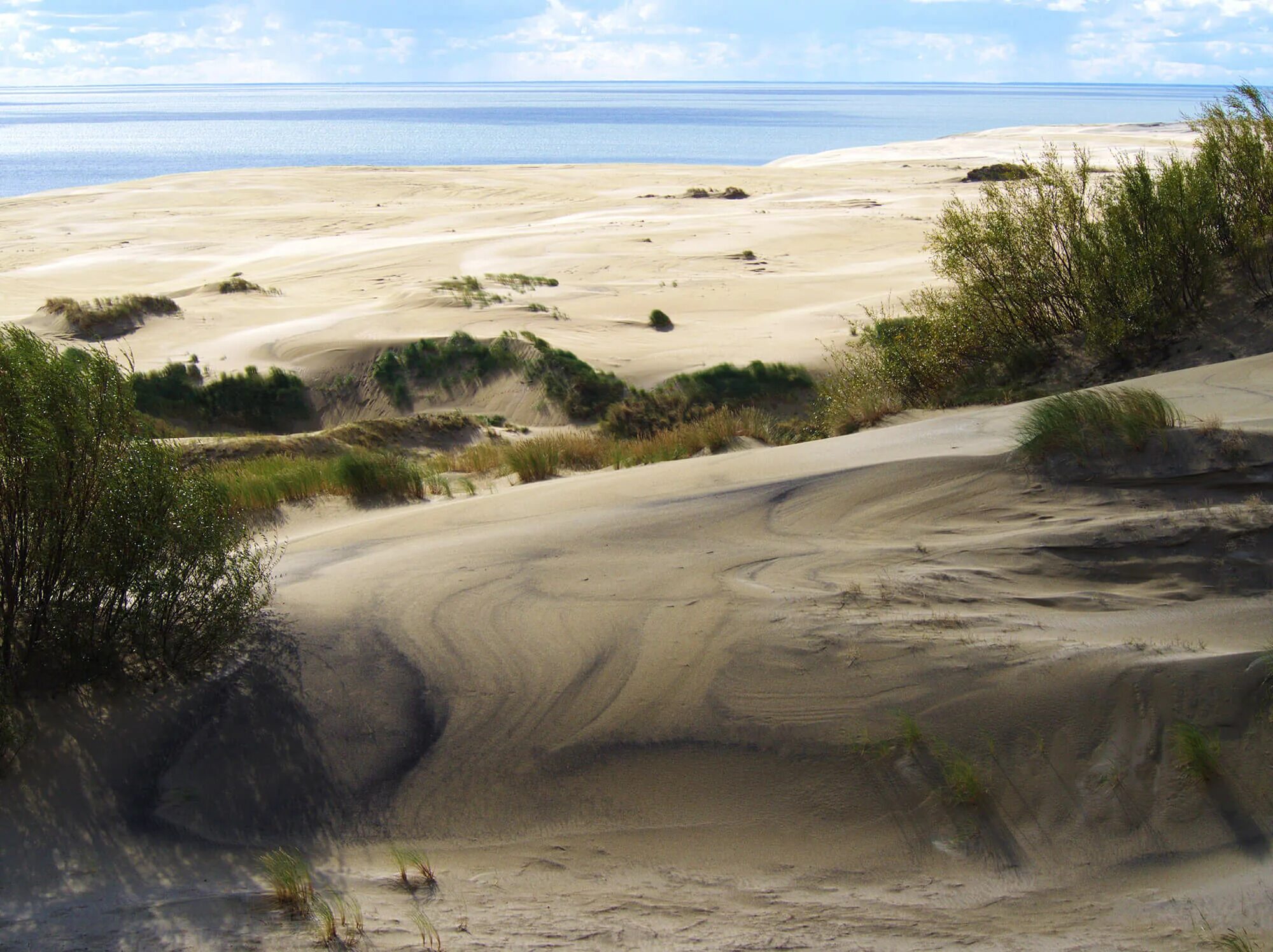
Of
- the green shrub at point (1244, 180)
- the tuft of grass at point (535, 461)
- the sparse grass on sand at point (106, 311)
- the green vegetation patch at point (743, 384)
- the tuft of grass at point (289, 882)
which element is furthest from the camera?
the sparse grass on sand at point (106, 311)

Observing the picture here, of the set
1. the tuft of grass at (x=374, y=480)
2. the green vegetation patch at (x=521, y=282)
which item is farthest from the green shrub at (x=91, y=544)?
the green vegetation patch at (x=521, y=282)

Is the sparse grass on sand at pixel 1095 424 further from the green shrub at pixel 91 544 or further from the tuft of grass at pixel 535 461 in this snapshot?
the tuft of grass at pixel 535 461

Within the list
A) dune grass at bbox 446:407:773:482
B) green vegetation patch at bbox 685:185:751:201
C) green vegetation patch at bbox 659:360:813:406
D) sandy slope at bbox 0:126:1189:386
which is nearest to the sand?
dune grass at bbox 446:407:773:482

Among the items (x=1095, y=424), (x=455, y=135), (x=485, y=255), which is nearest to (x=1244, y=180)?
(x=1095, y=424)

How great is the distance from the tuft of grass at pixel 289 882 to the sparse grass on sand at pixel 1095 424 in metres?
4.37

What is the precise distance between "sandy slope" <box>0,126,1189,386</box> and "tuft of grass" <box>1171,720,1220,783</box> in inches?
444

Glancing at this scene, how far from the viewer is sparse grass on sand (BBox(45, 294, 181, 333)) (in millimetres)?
17391

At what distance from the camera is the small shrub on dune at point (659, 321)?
58.9 ft

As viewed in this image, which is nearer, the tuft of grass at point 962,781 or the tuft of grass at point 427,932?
the tuft of grass at point 427,932

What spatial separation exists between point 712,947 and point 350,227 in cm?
3284

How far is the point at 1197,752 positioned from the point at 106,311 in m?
18.4

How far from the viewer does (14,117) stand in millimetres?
185375

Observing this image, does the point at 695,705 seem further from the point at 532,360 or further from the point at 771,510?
the point at 532,360

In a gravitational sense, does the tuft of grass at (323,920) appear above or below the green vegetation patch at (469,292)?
below
